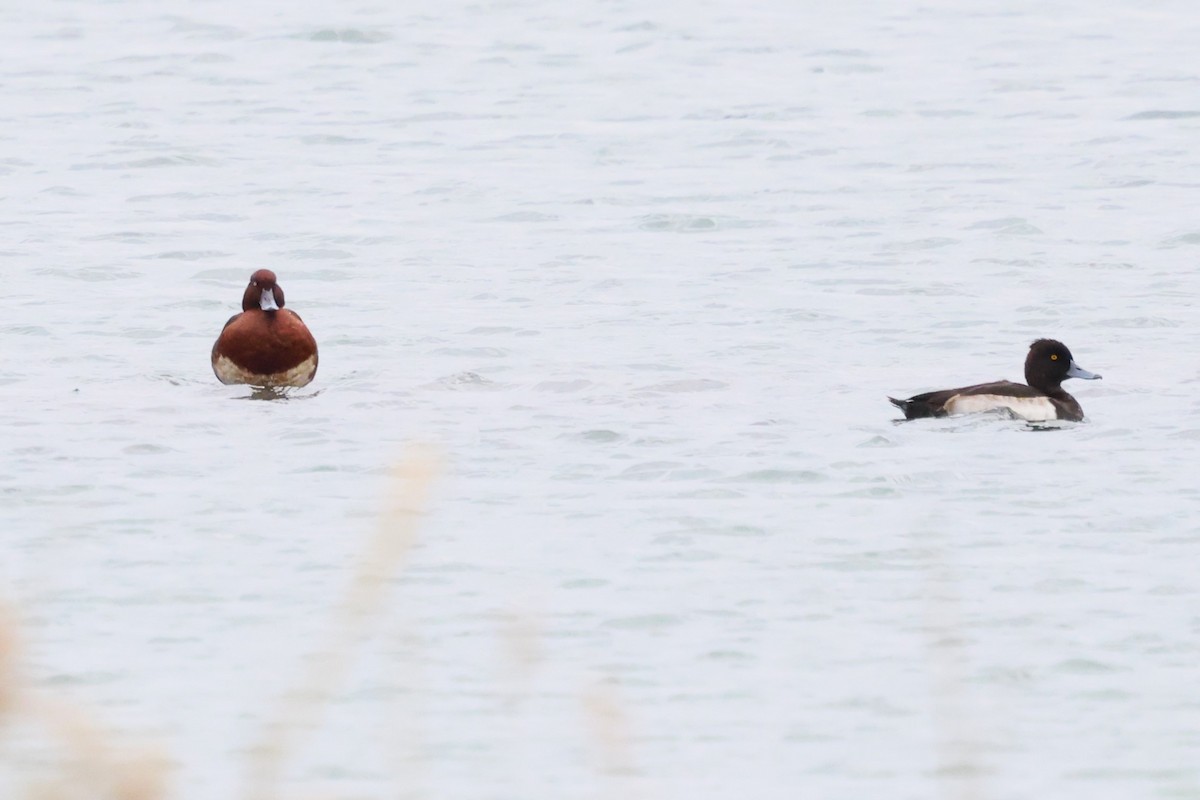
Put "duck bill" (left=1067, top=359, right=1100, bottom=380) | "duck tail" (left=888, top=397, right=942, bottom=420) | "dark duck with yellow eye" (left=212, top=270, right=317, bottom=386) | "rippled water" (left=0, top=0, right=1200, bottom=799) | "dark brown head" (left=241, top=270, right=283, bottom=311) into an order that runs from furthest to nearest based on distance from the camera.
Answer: "dark brown head" (left=241, top=270, right=283, bottom=311) → "dark duck with yellow eye" (left=212, top=270, right=317, bottom=386) → "duck bill" (left=1067, top=359, right=1100, bottom=380) → "duck tail" (left=888, top=397, right=942, bottom=420) → "rippled water" (left=0, top=0, right=1200, bottom=799)

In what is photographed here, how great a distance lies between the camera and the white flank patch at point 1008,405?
42.9 ft

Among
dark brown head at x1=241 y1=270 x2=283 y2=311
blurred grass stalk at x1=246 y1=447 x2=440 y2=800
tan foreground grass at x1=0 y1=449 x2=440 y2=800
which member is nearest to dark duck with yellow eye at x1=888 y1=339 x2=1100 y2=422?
dark brown head at x1=241 y1=270 x2=283 y2=311

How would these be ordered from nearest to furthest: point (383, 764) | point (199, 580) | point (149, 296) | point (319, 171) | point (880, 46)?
point (383, 764) → point (199, 580) → point (149, 296) → point (319, 171) → point (880, 46)

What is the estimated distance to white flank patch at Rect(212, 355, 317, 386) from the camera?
46.7 ft

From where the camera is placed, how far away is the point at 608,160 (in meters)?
25.2

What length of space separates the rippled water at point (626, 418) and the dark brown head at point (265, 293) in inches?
23.3

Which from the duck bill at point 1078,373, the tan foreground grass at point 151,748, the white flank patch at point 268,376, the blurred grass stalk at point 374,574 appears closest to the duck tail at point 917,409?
the duck bill at point 1078,373

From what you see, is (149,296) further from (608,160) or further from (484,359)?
(608,160)

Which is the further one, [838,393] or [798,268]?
[798,268]

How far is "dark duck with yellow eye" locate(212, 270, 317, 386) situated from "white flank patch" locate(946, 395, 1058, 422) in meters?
4.01

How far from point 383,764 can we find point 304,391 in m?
7.34

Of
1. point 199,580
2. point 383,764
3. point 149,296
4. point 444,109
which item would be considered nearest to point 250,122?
point 444,109

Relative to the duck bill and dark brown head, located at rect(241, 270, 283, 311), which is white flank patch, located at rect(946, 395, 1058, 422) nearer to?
the duck bill

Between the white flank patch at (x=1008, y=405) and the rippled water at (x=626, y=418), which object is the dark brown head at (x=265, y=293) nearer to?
the rippled water at (x=626, y=418)
